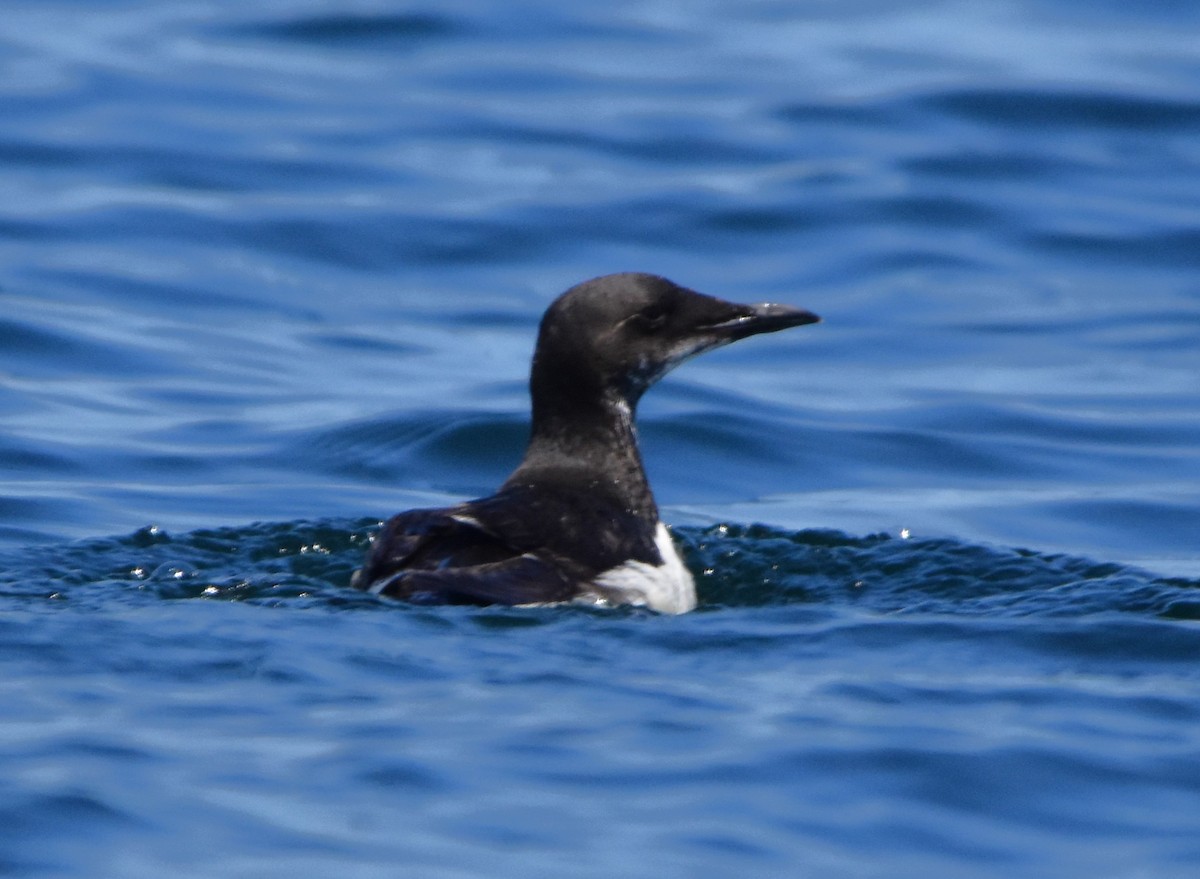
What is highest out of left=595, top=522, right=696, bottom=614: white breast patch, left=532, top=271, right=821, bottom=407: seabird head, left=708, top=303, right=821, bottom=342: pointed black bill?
left=708, top=303, right=821, bottom=342: pointed black bill

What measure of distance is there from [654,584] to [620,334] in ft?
3.34

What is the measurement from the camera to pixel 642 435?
35.9ft

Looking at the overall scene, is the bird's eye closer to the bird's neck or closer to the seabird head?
the seabird head

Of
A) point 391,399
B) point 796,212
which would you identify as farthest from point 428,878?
point 796,212

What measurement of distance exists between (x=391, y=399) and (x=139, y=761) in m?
6.00

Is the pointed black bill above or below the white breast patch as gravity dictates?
above

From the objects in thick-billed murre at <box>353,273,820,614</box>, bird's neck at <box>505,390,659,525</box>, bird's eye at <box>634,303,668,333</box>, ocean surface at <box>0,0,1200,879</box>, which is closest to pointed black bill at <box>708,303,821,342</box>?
thick-billed murre at <box>353,273,820,614</box>

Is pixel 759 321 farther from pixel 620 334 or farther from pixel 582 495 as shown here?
pixel 582 495

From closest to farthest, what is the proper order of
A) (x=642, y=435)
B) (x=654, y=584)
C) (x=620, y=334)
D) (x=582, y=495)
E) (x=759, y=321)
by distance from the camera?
(x=654, y=584) → (x=582, y=495) → (x=620, y=334) → (x=759, y=321) → (x=642, y=435)

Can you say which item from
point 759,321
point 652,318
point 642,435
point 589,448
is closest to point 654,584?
point 589,448

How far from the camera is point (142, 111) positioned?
17016 mm

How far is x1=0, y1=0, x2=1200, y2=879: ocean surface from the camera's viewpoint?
5281 mm

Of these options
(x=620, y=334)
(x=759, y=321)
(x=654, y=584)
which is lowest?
(x=654, y=584)

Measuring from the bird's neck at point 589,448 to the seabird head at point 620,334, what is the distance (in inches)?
1.8
